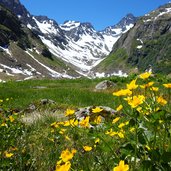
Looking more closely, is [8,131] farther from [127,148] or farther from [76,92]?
[76,92]

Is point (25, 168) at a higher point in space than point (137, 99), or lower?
lower

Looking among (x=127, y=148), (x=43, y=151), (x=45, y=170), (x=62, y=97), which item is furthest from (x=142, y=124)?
(x=62, y=97)

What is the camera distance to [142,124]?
355 centimetres

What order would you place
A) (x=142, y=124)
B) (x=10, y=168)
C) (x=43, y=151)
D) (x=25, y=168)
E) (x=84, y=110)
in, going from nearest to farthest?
(x=142, y=124) → (x=10, y=168) → (x=25, y=168) → (x=43, y=151) → (x=84, y=110)

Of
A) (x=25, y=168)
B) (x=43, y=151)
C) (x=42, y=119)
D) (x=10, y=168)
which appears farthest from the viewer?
(x=42, y=119)

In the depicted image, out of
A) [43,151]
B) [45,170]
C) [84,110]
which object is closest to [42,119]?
[84,110]

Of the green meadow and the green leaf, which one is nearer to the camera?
the green leaf

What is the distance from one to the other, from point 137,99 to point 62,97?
15.8m

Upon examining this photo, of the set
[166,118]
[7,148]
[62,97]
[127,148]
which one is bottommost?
[62,97]

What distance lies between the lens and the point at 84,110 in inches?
449

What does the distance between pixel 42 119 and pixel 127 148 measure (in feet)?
23.5

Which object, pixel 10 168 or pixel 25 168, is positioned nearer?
pixel 10 168

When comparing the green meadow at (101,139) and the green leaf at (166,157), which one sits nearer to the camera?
the green leaf at (166,157)

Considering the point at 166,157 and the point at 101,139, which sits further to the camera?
the point at 101,139
